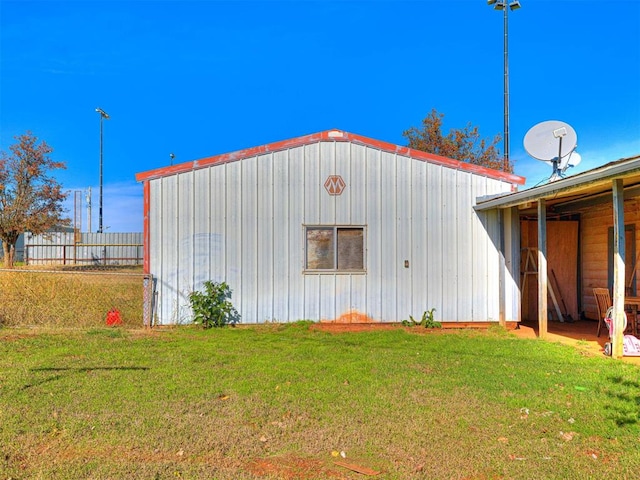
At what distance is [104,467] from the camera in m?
2.80

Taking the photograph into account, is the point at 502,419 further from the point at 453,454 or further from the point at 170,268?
the point at 170,268

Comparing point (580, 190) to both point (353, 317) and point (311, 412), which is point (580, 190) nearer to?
point (353, 317)

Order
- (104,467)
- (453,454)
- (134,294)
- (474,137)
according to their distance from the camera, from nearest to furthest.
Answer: (104,467), (453,454), (134,294), (474,137)

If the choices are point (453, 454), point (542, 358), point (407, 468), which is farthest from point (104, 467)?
point (542, 358)

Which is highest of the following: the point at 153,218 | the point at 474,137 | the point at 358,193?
the point at 474,137

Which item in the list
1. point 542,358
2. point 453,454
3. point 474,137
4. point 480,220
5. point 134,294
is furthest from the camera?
point 474,137

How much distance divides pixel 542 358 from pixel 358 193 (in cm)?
431

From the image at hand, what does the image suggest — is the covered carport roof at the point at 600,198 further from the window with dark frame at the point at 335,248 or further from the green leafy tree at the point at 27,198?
the green leafy tree at the point at 27,198

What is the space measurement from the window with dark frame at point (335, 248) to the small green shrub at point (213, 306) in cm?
165

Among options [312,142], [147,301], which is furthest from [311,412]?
[312,142]

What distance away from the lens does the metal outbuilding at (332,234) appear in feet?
26.9

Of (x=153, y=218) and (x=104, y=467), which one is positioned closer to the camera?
(x=104, y=467)

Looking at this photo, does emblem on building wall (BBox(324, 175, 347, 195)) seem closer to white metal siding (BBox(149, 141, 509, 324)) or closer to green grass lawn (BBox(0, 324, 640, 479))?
white metal siding (BBox(149, 141, 509, 324))

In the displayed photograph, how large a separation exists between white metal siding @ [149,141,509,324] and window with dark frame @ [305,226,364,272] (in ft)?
0.45
